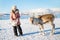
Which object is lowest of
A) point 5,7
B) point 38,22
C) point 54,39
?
point 54,39

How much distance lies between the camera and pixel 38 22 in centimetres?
120

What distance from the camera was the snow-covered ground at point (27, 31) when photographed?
1140mm

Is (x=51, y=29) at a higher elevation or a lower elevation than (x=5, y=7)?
lower

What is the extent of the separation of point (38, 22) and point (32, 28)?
0.22 feet

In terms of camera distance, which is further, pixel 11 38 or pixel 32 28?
pixel 32 28

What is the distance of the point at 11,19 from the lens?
117cm

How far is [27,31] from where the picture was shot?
1.22m

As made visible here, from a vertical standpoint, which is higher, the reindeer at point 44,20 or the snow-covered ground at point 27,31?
the reindeer at point 44,20

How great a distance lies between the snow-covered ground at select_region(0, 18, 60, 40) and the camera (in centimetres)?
114

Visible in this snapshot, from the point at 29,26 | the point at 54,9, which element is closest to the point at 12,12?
the point at 29,26

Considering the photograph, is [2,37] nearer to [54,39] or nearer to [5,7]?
[5,7]

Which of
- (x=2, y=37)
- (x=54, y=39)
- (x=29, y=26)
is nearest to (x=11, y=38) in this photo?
(x=2, y=37)

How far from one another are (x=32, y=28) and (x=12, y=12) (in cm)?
19

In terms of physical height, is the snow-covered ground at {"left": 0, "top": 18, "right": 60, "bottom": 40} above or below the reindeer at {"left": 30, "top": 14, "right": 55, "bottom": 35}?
below
